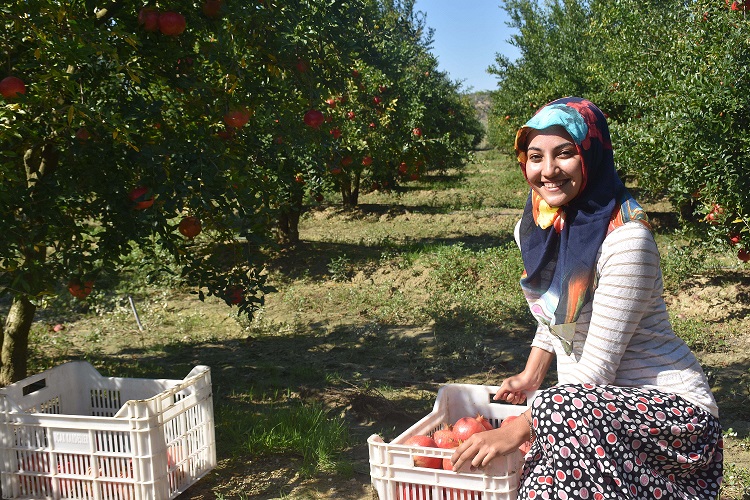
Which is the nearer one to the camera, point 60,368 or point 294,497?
point 294,497

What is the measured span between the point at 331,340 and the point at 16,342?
7.86 ft

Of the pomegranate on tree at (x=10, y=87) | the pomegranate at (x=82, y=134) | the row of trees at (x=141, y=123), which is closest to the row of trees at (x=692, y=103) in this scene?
the row of trees at (x=141, y=123)

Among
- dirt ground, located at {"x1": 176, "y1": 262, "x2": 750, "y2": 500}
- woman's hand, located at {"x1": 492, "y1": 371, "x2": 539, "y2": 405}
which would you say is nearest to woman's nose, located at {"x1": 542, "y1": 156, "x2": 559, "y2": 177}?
woman's hand, located at {"x1": 492, "y1": 371, "x2": 539, "y2": 405}

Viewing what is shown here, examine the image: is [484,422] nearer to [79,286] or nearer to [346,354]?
[79,286]

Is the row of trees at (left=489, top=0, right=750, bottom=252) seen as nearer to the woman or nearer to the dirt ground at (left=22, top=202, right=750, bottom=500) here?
the dirt ground at (left=22, top=202, right=750, bottom=500)

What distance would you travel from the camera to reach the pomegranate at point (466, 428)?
8.08 ft

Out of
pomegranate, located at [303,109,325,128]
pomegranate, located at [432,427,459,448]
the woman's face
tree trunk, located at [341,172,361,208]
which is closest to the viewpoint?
the woman's face

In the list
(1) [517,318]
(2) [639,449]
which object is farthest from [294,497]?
(1) [517,318]

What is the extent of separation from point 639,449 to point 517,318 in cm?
416

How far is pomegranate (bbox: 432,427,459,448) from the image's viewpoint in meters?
2.46

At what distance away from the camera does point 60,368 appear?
11.8 feet

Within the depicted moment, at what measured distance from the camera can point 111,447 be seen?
3021mm

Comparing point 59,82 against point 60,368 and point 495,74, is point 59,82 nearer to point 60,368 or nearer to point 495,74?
point 60,368

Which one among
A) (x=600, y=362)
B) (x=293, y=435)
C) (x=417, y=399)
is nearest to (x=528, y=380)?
(x=600, y=362)
